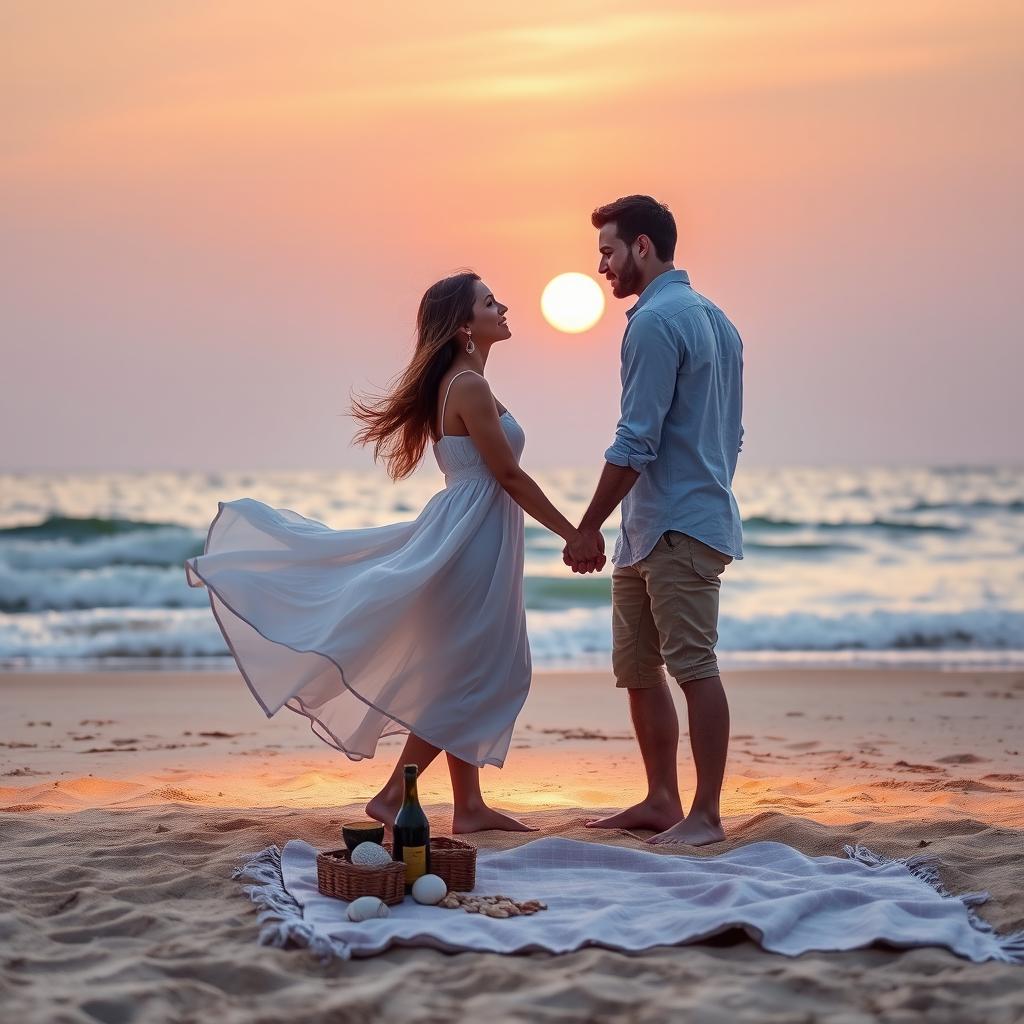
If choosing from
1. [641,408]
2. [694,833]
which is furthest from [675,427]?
[694,833]

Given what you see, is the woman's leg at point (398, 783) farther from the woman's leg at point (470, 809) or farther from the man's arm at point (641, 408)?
the man's arm at point (641, 408)

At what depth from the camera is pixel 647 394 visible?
16.3 ft

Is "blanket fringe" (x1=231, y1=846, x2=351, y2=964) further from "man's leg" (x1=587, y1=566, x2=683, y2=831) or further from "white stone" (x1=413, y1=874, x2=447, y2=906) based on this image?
"man's leg" (x1=587, y1=566, x2=683, y2=831)

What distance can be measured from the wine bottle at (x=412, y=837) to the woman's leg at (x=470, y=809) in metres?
1.05

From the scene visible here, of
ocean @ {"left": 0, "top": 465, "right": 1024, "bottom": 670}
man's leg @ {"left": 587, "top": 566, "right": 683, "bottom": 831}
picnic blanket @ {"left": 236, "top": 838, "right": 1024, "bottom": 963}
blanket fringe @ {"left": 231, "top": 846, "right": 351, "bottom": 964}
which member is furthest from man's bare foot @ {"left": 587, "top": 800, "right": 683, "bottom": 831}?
ocean @ {"left": 0, "top": 465, "right": 1024, "bottom": 670}

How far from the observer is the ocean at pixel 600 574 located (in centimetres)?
1394

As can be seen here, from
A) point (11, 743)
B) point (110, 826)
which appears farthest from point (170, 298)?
point (110, 826)

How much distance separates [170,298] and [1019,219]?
1680 cm

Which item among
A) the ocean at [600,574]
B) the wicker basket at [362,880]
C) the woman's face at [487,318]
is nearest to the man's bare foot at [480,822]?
the wicker basket at [362,880]

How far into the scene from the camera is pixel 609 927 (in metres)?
3.78

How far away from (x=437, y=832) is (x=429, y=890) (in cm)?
127

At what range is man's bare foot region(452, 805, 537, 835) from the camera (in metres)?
5.22

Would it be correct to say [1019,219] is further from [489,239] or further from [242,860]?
[242,860]

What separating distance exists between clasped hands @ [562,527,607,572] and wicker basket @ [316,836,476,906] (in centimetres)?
131
